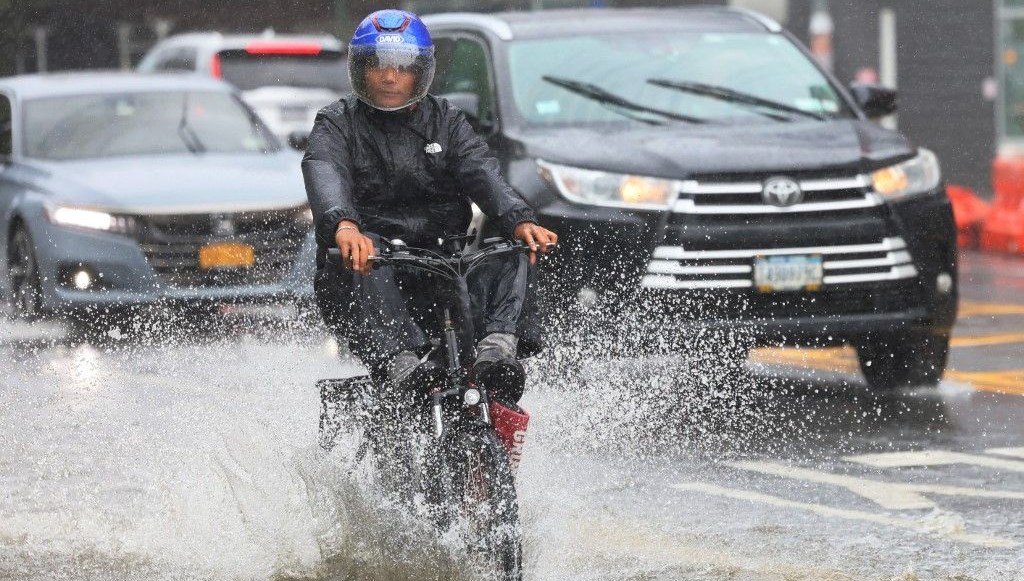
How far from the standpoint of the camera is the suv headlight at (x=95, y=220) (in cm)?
1243

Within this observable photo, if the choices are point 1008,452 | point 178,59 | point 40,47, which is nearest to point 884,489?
point 1008,452

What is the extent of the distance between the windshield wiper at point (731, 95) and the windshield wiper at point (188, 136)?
13.9 feet

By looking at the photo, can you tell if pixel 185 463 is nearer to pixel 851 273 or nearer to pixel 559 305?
pixel 559 305

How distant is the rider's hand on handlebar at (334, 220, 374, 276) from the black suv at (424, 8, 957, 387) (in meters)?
3.67

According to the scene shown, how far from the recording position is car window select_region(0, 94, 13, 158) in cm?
1402

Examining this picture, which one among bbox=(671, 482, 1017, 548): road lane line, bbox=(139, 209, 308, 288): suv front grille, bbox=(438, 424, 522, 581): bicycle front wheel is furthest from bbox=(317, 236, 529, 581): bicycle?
bbox=(139, 209, 308, 288): suv front grille

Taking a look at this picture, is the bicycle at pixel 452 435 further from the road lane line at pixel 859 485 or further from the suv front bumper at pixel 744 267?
the suv front bumper at pixel 744 267

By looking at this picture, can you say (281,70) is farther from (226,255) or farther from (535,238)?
(535,238)

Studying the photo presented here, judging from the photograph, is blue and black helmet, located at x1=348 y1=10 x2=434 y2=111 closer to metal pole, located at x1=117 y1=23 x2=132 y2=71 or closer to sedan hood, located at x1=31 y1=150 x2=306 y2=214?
sedan hood, located at x1=31 y1=150 x2=306 y2=214

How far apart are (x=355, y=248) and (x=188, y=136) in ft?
28.2

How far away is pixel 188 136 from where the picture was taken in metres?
14.0

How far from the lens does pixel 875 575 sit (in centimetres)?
609

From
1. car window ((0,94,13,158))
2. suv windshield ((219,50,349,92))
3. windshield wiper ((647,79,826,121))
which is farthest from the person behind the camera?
suv windshield ((219,50,349,92))

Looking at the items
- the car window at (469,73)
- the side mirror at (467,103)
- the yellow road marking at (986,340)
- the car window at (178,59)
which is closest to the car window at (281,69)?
the car window at (178,59)
